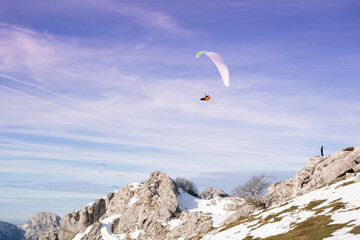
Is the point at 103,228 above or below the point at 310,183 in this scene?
below

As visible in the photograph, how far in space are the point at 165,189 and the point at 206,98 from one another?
7373cm

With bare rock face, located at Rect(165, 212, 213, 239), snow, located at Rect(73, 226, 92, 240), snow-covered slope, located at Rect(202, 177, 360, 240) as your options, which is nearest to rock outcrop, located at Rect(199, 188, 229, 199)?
snow, located at Rect(73, 226, 92, 240)

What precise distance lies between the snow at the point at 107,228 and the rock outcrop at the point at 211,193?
6111cm

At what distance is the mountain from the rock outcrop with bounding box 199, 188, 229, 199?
918 millimetres

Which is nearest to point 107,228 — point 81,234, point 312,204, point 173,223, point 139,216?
point 81,234

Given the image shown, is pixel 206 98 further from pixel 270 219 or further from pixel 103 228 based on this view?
pixel 103 228

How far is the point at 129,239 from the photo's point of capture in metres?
105

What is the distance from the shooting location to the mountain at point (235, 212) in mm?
34531

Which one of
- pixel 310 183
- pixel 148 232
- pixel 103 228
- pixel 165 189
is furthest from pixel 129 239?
pixel 310 183

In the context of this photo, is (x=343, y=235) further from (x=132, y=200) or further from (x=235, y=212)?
(x=132, y=200)

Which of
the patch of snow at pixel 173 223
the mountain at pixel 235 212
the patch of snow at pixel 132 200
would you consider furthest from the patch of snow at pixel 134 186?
the patch of snow at pixel 173 223

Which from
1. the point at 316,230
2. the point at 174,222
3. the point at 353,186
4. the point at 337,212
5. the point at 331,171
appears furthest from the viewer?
the point at 174,222

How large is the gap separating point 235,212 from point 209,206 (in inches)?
1059

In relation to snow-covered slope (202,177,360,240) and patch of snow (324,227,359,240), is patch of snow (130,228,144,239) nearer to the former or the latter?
snow-covered slope (202,177,360,240)
